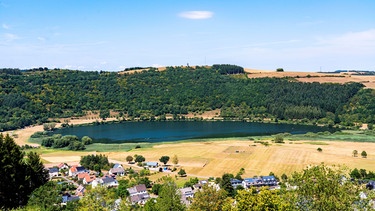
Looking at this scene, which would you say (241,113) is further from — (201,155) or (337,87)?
(201,155)

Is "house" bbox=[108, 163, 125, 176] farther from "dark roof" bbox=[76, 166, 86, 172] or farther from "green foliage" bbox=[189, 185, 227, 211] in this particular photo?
"green foliage" bbox=[189, 185, 227, 211]

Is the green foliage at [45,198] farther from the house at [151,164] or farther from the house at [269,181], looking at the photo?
the house at [151,164]

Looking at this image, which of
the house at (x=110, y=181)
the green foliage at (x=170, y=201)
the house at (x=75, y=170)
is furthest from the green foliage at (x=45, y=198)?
the house at (x=75, y=170)

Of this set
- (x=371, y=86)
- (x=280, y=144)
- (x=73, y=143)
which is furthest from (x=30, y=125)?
(x=371, y=86)

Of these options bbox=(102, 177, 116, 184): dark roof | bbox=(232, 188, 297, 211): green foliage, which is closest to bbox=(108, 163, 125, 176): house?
bbox=(102, 177, 116, 184): dark roof

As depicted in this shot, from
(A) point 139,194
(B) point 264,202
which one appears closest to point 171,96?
(A) point 139,194

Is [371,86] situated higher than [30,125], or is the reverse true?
[371,86]
